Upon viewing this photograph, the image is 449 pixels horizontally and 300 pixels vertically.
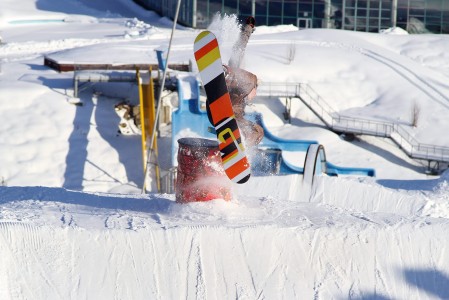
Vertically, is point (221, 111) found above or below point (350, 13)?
above

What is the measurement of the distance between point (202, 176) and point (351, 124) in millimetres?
20065

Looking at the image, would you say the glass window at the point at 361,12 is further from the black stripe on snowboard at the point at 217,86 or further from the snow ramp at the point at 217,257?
the snow ramp at the point at 217,257

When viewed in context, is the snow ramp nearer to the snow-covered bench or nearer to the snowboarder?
the snowboarder

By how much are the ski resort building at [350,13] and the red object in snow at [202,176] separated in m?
29.7

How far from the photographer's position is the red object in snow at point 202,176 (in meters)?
11.8

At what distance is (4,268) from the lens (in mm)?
10219

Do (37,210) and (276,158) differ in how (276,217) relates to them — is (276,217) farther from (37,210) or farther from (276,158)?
(276,158)

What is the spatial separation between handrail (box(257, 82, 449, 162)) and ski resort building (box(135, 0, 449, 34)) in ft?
29.2

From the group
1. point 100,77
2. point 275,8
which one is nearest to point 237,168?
point 100,77

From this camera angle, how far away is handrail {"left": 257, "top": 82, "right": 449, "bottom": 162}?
30.4 meters

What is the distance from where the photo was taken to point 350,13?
137 ft

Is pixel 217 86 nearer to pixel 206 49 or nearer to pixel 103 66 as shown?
pixel 206 49

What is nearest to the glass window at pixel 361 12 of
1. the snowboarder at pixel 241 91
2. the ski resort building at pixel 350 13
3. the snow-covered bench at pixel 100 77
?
the ski resort building at pixel 350 13

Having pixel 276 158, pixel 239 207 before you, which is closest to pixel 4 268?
pixel 239 207
